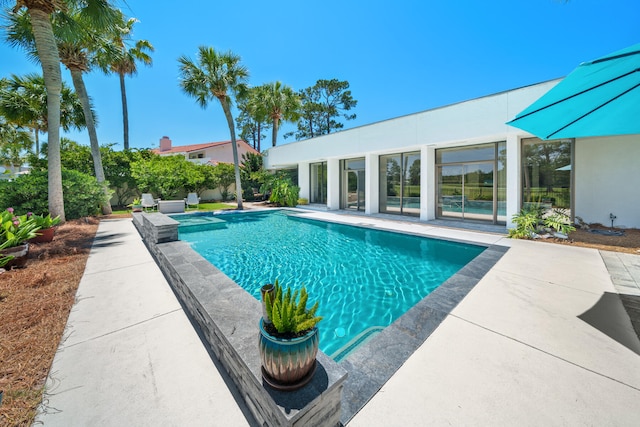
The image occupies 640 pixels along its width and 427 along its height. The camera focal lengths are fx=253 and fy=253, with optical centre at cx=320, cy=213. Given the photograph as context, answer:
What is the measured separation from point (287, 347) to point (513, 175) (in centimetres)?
992

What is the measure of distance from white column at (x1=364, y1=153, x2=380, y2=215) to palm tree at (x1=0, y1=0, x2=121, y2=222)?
456 inches

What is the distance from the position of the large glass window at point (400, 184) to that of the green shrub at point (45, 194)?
1336 cm

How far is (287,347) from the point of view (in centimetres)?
154

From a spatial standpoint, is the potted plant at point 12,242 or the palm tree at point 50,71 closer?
the potted plant at point 12,242

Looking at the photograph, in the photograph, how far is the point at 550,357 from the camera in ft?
8.02

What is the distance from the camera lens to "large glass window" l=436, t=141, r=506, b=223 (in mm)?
9758

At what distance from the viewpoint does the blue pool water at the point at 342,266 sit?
3.81 m

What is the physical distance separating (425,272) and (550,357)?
303 cm

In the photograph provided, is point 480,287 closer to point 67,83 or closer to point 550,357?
point 550,357

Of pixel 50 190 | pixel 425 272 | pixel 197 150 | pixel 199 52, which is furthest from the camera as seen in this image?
pixel 197 150

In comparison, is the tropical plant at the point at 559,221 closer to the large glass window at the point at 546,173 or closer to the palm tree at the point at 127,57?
the large glass window at the point at 546,173

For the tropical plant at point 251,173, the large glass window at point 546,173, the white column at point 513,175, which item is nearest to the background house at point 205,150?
the tropical plant at point 251,173

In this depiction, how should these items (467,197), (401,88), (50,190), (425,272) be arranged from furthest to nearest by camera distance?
(401,88) → (467,197) → (50,190) → (425,272)

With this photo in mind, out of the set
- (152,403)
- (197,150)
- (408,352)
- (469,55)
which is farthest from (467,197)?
(197,150)
